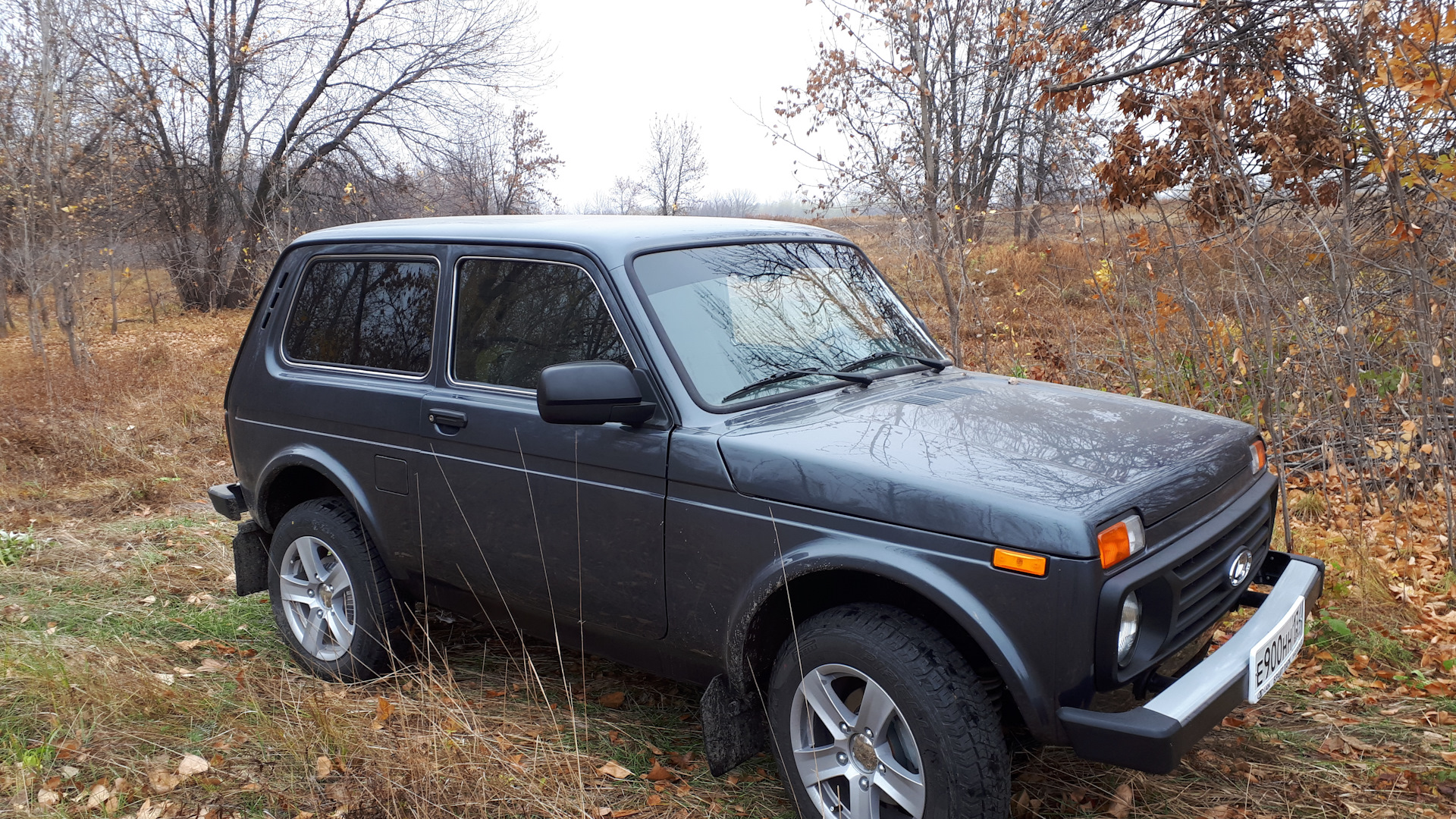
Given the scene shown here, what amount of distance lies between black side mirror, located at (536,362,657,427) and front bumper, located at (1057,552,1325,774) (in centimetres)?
149

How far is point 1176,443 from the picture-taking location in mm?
2881

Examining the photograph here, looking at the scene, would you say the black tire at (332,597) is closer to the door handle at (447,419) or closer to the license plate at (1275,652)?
the door handle at (447,419)

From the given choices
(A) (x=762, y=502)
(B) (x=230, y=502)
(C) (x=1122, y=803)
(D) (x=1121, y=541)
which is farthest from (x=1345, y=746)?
(B) (x=230, y=502)

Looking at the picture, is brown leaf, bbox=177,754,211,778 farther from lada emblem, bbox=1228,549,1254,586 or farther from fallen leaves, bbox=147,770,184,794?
lada emblem, bbox=1228,549,1254,586

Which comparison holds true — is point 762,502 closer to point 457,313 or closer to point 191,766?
point 457,313

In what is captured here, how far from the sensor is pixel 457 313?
3.66 metres

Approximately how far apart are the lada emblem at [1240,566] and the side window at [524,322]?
1961 mm

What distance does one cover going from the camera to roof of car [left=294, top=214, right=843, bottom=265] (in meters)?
3.37

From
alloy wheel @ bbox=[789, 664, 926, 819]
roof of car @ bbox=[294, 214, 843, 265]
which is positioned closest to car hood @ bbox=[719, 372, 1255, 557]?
alloy wheel @ bbox=[789, 664, 926, 819]

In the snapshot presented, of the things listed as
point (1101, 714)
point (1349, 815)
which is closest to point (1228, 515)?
point (1101, 714)

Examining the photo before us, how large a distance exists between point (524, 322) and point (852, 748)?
6.07 feet

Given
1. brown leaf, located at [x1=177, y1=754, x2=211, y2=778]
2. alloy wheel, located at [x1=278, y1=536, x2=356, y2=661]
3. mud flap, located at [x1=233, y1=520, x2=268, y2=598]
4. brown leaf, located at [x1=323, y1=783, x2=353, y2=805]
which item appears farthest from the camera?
mud flap, located at [x1=233, y1=520, x2=268, y2=598]

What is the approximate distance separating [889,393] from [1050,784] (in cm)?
141

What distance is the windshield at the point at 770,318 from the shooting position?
3.15 metres
